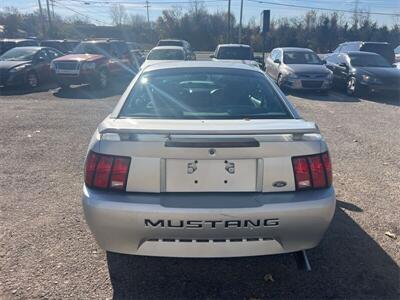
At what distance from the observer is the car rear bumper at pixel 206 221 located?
2.32 metres

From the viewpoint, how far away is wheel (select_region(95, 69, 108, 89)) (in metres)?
13.6

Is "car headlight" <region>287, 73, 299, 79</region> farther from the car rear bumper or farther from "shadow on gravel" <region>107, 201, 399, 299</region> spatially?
the car rear bumper

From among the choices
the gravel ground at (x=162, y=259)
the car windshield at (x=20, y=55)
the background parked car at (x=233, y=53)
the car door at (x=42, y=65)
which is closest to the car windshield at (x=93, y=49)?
the car door at (x=42, y=65)

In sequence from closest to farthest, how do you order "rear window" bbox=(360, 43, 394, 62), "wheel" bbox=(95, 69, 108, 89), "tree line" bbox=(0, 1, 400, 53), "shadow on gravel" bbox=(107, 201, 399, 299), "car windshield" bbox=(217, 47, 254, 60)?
1. "shadow on gravel" bbox=(107, 201, 399, 299)
2. "wheel" bbox=(95, 69, 108, 89)
3. "car windshield" bbox=(217, 47, 254, 60)
4. "rear window" bbox=(360, 43, 394, 62)
5. "tree line" bbox=(0, 1, 400, 53)

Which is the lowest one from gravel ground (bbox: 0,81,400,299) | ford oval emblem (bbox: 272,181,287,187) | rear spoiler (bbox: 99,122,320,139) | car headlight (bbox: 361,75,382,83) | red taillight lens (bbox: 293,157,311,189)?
gravel ground (bbox: 0,81,400,299)

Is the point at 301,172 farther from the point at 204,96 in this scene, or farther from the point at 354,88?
the point at 354,88

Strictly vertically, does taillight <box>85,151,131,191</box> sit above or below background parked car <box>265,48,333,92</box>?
above

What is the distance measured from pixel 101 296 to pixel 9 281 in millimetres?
758

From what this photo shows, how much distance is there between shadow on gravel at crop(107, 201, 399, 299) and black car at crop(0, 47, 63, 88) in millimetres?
12203

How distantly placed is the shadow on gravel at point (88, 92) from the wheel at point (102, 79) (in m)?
0.19

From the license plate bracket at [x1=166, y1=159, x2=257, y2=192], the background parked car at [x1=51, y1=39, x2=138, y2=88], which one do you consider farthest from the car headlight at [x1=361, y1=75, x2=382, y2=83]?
the license plate bracket at [x1=166, y1=159, x2=257, y2=192]

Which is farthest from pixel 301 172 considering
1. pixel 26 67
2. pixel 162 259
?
pixel 26 67

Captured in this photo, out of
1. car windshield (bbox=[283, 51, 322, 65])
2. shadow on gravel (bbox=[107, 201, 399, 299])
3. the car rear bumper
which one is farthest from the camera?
car windshield (bbox=[283, 51, 322, 65])

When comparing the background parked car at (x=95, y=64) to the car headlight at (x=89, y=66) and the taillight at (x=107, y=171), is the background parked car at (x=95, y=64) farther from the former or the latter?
the taillight at (x=107, y=171)
